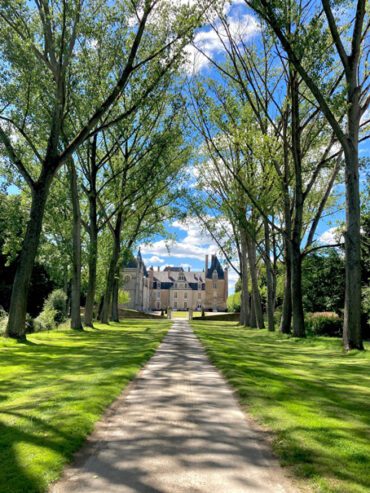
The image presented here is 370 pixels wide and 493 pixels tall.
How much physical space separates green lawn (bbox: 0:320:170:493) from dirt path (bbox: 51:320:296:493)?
0.23 metres

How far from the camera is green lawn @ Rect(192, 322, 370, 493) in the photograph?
163 inches

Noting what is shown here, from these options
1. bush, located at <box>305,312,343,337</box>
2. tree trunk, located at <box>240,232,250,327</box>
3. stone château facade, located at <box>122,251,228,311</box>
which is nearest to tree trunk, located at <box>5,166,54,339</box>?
bush, located at <box>305,312,343,337</box>

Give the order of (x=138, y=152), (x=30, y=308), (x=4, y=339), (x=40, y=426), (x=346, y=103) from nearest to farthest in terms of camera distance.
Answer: (x=40, y=426)
(x=346, y=103)
(x=4, y=339)
(x=138, y=152)
(x=30, y=308)

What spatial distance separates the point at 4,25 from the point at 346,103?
42.9 feet

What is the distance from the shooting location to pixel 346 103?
13.8 m

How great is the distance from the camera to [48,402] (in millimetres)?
6496

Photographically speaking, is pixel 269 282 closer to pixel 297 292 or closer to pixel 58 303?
pixel 297 292

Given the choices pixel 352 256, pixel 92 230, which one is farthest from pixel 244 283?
pixel 352 256

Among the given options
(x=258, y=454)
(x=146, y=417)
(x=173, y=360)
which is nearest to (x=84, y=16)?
(x=173, y=360)

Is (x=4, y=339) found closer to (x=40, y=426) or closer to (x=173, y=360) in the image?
(x=173, y=360)

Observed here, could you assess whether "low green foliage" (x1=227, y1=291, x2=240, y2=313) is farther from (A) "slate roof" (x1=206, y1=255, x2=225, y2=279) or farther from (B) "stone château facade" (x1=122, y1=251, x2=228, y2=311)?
(A) "slate roof" (x1=206, y1=255, x2=225, y2=279)

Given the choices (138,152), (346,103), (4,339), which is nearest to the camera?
(346,103)

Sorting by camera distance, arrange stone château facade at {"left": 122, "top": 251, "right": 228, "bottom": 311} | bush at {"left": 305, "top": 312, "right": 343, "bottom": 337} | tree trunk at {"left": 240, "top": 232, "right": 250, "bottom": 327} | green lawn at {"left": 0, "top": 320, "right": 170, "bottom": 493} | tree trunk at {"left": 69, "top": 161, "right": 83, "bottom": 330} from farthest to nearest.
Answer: stone château facade at {"left": 122, "top": 251, "right": 228, "bottom": 311} < tree trunk at {"left": 240, "top": 232, "right": 250, "bottom": 327} < bush at {"left": 305, "top": 312, "right": 343, "bottom": 337} < tree trunk at {"left": 69, "top": 161, "right": 83, "bottom": 330} < green lawn at {"left": 0, "top": 320, "right": 170, "bottom": 493}

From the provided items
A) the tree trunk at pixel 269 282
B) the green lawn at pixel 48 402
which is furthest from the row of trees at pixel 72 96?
the tree trunk at pixel 269 282
